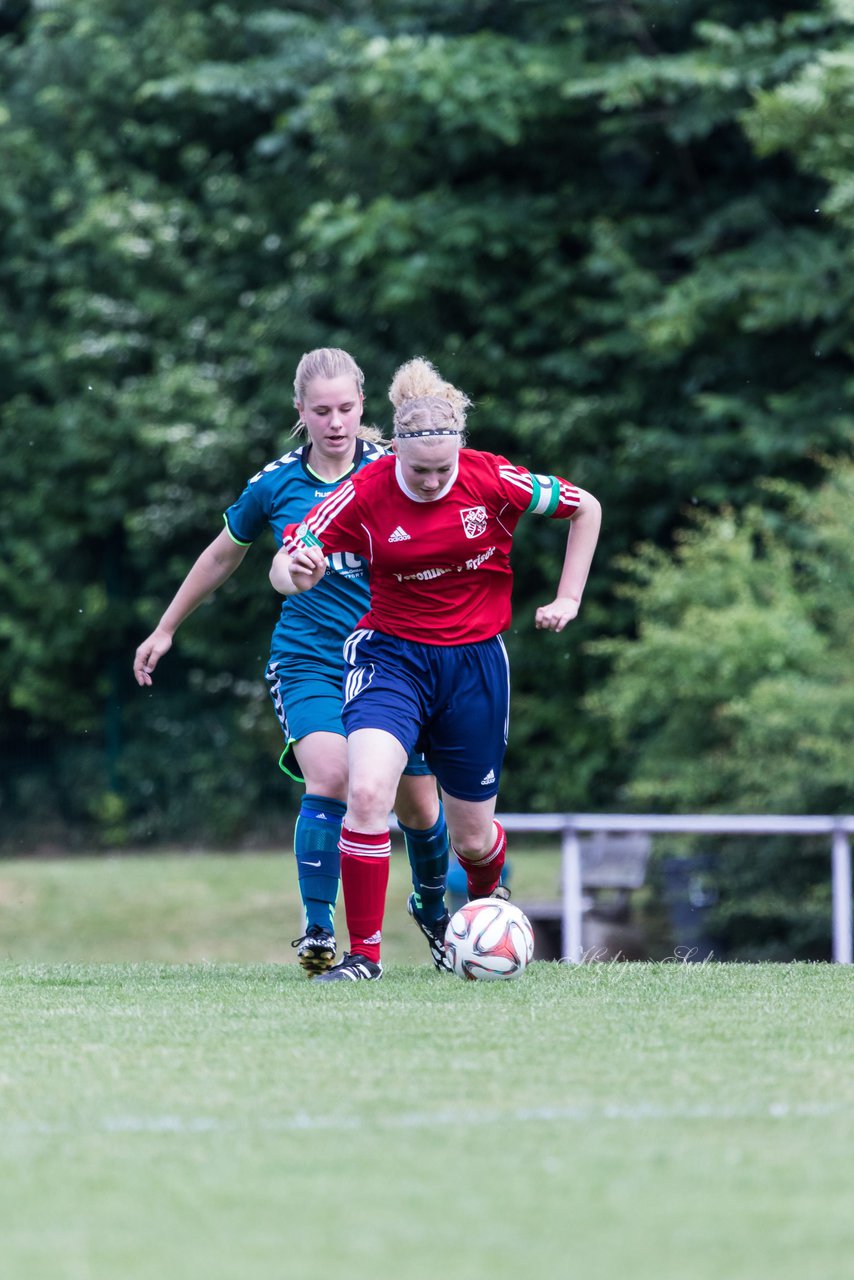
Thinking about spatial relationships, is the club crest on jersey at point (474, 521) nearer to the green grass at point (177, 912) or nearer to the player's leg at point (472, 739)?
the player's leg at point (472, 739)

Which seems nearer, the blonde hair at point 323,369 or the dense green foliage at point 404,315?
the blonde hair at point 323,369

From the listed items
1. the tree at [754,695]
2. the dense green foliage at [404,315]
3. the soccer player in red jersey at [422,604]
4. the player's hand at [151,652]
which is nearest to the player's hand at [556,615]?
the soccer player in red jersey at [422,604]

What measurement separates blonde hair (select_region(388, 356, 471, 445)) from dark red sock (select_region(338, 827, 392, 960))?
1.24 meters

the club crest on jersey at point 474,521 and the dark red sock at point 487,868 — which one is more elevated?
the club crest on jersey at point 474,521

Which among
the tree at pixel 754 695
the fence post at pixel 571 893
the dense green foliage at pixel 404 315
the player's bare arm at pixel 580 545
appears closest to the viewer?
the player's bare arm at pixel 580 545

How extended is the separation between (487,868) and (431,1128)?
2.99m

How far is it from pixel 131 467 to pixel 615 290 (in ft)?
18.1

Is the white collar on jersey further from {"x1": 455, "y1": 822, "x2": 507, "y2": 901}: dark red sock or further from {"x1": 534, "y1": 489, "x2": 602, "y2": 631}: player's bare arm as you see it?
{"x1": 455, "y1": 822, "x2": 507, "y2": 901}: dark red sock

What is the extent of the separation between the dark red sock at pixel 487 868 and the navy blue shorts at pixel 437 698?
16.7 inches

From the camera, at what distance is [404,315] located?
17.7m

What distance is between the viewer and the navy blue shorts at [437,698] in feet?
19.2

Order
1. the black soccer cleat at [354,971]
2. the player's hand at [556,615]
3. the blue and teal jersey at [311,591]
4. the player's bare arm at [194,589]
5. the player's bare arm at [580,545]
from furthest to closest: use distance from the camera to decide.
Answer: the player's bare arm at [194,589], the blue and teal jersey at [311,591], the player's bare arm at [580,545], the black soccer cleat at [354,971], the player's hand at [556,615]


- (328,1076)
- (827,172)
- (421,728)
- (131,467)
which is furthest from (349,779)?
(131,467)

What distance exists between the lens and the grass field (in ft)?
9.06
